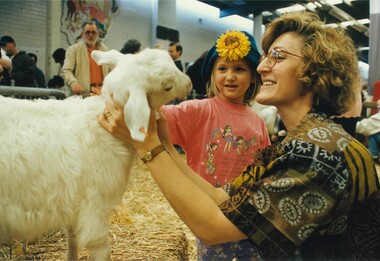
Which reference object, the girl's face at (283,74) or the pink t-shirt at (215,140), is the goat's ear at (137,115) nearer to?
the girl's face at (283,74)

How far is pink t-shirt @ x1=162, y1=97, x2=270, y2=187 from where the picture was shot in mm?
1697

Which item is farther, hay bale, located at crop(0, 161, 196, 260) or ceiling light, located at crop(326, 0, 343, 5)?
ceiling light, located at crop(326, 0, 343, 5)

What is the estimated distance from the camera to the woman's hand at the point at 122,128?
1.18m

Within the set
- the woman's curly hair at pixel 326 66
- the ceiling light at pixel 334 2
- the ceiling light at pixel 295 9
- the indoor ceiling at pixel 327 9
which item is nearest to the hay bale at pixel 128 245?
the woman's curly hair at pixel 326 66

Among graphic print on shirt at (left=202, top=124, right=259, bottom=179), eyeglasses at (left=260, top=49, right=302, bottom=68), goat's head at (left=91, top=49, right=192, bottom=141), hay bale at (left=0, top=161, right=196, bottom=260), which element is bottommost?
hay bale at (left=0, top=161, right=196, bottom=260)

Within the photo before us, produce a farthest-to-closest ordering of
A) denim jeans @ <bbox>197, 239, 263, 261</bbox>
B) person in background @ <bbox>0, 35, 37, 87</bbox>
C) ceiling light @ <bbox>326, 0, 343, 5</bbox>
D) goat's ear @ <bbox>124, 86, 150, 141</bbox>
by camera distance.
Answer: ceiling light @ <bbox>326, 0, 343, 5</bbox>
person in background @ <bbox>0, 35, 37, 87</bbox>
denim jeans @ <bbox>197, 239, 263, 261</bbox>
goat's ear @ <bbox>124, 86, 150, 141</bbox>

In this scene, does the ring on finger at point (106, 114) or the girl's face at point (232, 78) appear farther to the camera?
the girl's face at point (232, 78)

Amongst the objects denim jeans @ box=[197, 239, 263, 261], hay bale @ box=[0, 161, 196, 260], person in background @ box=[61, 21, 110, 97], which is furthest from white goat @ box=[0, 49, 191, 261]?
person in background @ box=[61, 21, 110, 97]

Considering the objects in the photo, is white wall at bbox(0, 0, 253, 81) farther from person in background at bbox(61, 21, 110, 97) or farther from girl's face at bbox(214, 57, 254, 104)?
girl's face at bbox(214, 57, 254, 104)

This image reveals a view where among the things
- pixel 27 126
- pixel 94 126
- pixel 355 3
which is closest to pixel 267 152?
pixel 94 126

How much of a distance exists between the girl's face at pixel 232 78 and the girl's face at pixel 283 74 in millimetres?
461

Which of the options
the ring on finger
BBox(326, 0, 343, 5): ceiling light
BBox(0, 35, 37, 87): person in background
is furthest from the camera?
BBox(326, 0, 343, 5): ceiling light

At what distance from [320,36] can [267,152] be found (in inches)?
17.4

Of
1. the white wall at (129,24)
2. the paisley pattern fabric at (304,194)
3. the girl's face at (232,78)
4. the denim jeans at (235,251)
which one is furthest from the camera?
the white wall at (129,24)
